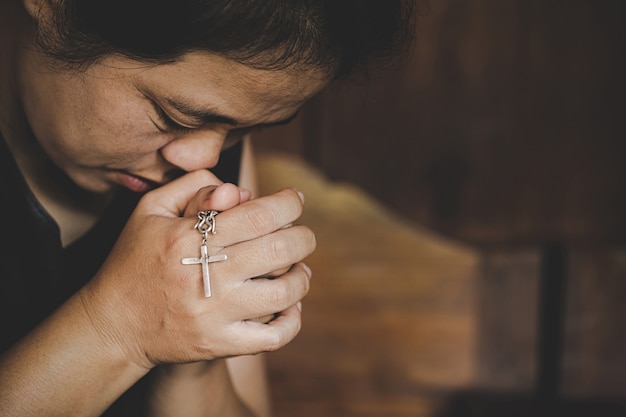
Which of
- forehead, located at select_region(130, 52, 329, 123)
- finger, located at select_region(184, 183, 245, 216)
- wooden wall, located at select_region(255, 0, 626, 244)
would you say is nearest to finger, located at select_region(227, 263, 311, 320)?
finger, located at select_region(184, 183, 245, 216)

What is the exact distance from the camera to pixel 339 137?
75.0 inches

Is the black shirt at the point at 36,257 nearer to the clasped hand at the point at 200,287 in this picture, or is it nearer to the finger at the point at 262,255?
the clasped hand at the point at 200,287

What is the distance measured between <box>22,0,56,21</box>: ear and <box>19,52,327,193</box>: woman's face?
0.07 metres

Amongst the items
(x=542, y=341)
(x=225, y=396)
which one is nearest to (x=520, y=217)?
(x=542, y=341)

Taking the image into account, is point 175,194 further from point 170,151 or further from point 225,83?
point 225,83

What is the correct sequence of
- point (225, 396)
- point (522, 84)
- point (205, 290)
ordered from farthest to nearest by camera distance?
point (522, 84)
point (225, 396)
point (205, 290)

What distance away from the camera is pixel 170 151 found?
958 millimetres

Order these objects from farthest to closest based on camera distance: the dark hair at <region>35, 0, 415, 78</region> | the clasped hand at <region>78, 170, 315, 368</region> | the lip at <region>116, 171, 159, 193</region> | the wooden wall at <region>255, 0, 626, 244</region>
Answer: the wooden wall at <region>255, 0, 626, 244</region> < the lip at <region>116, 171, 159, 193</region> < the clasped hand at <region>78, 170, 315, 368</region> < the dark hair at <region>35, 0, 415, 78</region>

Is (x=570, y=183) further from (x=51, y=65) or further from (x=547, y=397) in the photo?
(x=51, y=65)

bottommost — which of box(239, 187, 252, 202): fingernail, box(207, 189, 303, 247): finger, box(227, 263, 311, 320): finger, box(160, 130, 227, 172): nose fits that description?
box(227, 263, 311, 320): finger

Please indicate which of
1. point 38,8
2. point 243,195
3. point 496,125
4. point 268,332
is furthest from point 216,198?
point 496,125

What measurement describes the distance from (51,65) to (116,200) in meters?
0.38

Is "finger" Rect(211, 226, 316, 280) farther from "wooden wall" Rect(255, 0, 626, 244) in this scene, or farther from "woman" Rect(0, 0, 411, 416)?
"wooden wall" Rect(255, 0, 626, 244)

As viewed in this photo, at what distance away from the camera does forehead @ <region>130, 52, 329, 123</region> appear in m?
0.83
